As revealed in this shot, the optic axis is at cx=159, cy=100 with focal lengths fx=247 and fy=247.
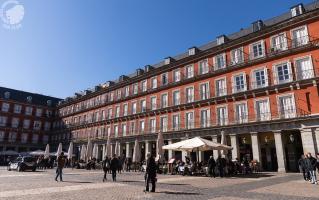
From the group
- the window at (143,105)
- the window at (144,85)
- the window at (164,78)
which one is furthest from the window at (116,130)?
the window at (164,78)

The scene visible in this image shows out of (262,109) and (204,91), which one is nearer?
(262,109)

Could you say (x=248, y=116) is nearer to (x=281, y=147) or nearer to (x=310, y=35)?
(x=281, y=147)

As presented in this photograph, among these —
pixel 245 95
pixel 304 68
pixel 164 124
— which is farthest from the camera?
pixel 164 124

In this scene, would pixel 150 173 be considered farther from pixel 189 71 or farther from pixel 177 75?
pixel 177 75

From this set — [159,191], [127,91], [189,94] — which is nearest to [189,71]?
[189,94]

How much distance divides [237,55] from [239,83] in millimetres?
3310

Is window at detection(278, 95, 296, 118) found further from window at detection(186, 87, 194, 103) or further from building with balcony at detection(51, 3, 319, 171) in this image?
window at detection(186, 87, 194, 103)

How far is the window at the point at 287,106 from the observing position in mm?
22769

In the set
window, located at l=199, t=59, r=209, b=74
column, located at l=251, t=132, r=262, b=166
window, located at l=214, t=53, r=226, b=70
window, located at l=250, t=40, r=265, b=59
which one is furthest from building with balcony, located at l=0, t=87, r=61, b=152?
window, located at l=250, t=40, r=265, b=59

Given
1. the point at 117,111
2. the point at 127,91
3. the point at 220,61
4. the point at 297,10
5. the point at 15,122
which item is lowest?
the point at 15,122

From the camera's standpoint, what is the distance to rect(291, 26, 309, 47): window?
2316 centimetres

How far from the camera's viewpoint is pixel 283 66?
2412 centimetres

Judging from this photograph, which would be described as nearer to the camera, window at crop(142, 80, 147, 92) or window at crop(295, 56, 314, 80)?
window at crop(295, 56, 314, 80)

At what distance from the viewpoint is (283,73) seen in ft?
78.9
